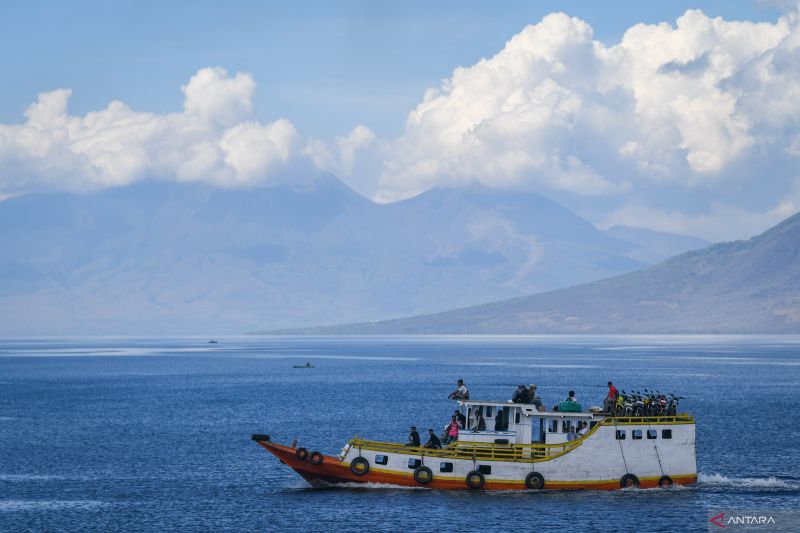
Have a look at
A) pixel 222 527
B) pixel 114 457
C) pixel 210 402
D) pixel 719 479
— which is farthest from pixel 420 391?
pixel 222 527

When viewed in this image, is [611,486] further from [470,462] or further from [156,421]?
[156,421]

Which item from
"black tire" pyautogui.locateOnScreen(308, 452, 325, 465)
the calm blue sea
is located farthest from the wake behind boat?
the calm blue sea

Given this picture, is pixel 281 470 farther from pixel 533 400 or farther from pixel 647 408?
pixel 647 408

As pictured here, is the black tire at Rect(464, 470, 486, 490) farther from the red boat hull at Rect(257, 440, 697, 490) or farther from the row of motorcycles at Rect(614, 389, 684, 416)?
the row of motorcycles at Rect(614, 389, 684, 416)

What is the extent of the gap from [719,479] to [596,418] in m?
10.9

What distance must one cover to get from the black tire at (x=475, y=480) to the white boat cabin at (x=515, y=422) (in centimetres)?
213

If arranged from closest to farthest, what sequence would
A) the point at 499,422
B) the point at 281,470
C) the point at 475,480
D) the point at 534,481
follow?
the point at 534,481 < the point at 475,480 < the point at 499,422 < the point at 281,470

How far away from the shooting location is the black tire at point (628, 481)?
73062 millimetres

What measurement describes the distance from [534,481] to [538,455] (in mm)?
1589

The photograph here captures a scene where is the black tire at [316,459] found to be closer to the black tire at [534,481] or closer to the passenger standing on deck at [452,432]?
the passenger standing on deck at [452,432]

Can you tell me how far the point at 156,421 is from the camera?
123438 millimetres

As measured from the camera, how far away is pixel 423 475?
73375mm

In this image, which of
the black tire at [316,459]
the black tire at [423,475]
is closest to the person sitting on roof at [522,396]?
the black tire at [423,475]

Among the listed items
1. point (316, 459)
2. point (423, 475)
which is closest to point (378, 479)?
point (423, 475)
